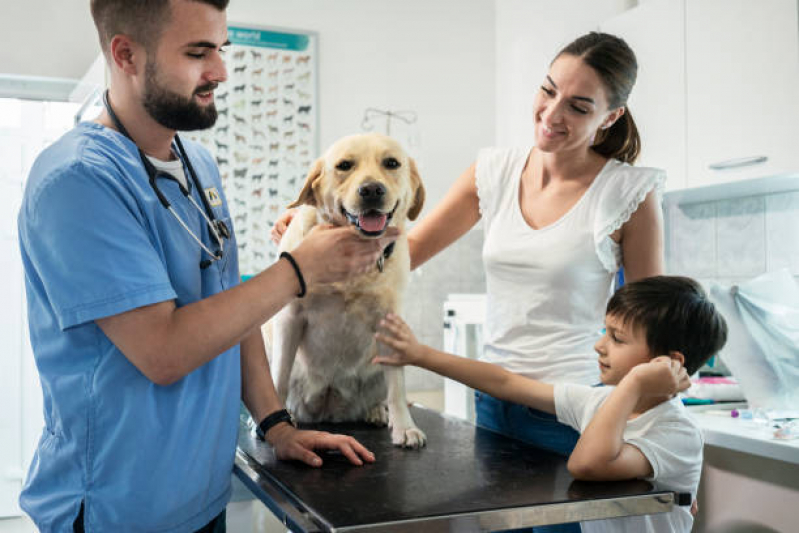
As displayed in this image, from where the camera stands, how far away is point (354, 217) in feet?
4.62

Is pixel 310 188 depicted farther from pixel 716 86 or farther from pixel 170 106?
pixel 716 86

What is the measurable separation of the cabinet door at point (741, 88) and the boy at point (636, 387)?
1161 millimetres

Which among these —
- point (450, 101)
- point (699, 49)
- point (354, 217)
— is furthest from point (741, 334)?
point (450, 101)

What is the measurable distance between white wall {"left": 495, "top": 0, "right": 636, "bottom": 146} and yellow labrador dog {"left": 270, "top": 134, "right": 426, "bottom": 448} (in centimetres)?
186

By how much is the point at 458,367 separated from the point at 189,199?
59cm

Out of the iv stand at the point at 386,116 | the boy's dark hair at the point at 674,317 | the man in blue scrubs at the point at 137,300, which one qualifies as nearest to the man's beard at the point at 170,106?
the man in blue scrubs at the point at 137,300

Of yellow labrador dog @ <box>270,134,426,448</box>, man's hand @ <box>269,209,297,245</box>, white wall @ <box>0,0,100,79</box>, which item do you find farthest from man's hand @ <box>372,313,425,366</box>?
white wall @ <box>0,0,100,79</box>

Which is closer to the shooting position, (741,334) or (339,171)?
(339,171)

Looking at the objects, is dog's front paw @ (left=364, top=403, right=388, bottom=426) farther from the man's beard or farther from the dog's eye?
the man's beard

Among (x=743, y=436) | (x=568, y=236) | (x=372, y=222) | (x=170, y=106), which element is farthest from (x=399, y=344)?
(x=743, y=436)

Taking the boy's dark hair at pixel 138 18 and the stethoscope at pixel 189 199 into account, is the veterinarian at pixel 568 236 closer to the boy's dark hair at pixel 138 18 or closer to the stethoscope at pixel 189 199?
the stethoscope at pixel 189 199

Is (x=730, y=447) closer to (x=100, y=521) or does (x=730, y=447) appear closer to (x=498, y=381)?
(x=498, y=381)

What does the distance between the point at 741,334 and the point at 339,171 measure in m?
1.39

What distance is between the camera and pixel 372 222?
1.38 meters
